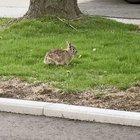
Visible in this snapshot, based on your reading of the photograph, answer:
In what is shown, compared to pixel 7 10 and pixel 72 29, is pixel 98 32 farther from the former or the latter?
pixel 7 10

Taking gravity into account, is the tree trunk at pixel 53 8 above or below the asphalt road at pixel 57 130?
above

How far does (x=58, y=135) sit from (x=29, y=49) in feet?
12.5

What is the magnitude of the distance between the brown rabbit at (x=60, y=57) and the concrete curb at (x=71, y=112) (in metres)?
1.49

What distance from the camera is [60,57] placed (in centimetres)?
855

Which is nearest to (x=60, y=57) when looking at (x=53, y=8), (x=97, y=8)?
(x=53, y=8)

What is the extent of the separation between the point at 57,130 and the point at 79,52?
3240mm

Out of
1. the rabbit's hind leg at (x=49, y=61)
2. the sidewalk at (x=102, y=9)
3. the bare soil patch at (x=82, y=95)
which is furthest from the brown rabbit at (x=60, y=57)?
the sidewalk at (x=102, y=9)

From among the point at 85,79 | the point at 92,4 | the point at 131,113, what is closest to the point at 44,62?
the point at 85,79

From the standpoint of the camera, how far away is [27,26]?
1154 centimetres

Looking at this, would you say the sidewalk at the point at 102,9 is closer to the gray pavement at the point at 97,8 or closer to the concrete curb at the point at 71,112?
the gray pavement at the point at 97,8

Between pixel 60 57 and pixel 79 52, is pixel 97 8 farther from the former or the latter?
pixel 60 57

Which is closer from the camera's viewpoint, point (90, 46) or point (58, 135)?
point (58, 135)

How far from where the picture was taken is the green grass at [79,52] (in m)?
7.99

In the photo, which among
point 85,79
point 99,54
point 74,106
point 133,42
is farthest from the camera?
point 133,42
